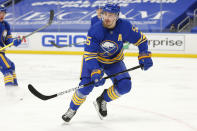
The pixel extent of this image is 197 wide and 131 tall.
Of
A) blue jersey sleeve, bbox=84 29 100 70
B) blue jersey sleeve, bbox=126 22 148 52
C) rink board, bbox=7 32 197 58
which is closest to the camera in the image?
blue jersey sleeve, bbox=84 29 100 70

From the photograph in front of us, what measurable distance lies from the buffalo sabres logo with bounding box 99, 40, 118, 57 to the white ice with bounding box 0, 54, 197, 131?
58cm

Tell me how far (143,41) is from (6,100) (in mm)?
1789

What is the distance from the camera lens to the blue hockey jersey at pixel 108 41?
2.67m

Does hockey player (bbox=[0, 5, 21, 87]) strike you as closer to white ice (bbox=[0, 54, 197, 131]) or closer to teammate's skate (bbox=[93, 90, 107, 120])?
white ice (bbox=[0, 54, 197, 131])

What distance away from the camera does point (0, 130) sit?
264cm

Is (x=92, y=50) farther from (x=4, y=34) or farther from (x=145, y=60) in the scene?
(x=4, y=34)

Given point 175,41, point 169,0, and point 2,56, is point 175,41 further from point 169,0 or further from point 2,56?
point 2,56

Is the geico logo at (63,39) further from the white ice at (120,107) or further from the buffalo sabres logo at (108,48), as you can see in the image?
the buffalo sabres logo at (108,48)

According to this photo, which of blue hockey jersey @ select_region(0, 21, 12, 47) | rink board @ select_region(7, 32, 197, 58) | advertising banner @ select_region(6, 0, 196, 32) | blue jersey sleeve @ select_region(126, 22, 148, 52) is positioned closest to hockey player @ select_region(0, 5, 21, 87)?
blue hockey jersey @ select_region(0, 21, 12, 47)

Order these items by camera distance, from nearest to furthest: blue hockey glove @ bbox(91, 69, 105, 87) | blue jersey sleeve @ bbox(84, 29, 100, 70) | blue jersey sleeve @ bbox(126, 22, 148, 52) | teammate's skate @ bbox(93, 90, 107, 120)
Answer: blue hockey glove @ bbox(91, 69, 105, 87), blue jersey sleeve @ bbox(84, 29, 100, 70), blue jersey sleeve @ bbox(126, 22, 148, 52), teammate's skate @ bbox(93, 90, 107, 120)

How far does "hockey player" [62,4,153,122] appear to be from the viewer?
262 centimetres

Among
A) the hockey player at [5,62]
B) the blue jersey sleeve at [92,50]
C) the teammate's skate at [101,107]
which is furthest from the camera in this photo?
the hockey player at [5,62]

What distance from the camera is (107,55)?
286cm

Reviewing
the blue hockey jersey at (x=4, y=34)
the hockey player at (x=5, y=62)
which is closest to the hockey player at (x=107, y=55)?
the hockey player at (x=5, y=62)
